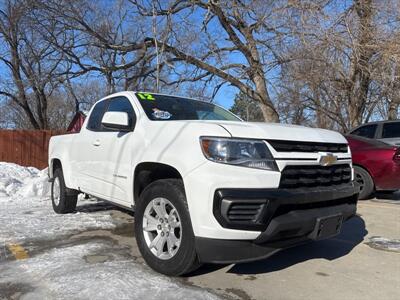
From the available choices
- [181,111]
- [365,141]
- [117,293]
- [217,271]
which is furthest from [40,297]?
[365,141]

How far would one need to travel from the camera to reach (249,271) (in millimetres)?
4523

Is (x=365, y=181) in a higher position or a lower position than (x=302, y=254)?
higher

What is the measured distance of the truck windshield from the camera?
519cm

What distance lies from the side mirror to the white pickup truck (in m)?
0.01

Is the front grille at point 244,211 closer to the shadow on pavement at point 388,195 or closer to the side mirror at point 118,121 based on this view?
the side mirror at point 118,121

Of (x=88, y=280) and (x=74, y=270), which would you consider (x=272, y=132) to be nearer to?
(x=88, y=280)

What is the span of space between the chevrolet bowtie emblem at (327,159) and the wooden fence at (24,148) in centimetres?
1661

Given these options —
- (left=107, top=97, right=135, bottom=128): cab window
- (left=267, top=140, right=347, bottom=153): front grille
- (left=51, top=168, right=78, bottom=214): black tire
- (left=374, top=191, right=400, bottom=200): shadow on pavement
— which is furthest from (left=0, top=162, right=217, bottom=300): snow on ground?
(left=374, top=191, right=400, bottom=200): shadow on pavement

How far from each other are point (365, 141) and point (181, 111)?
5129mm

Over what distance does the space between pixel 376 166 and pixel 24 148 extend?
15232 millimetres

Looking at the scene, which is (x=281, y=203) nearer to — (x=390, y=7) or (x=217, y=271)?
(x=217, y=271)

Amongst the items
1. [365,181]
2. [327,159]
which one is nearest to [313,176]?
[327,159]

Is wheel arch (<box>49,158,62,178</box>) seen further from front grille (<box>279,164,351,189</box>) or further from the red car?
the red car

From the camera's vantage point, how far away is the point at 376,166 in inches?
343
